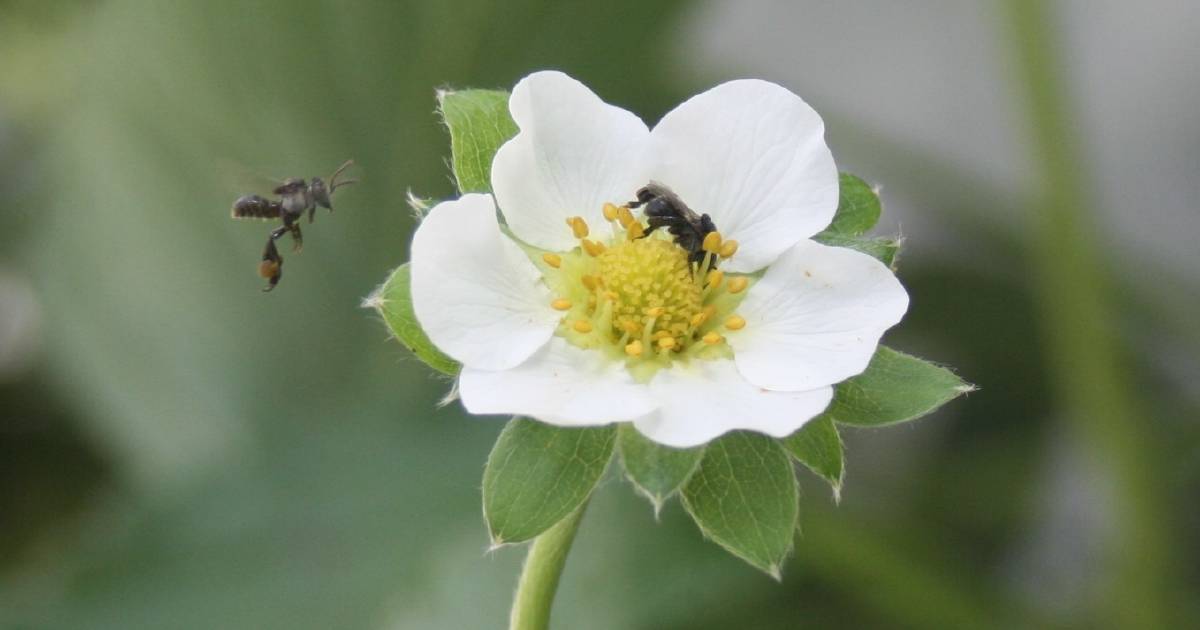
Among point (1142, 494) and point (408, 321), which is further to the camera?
point (1142, 494)

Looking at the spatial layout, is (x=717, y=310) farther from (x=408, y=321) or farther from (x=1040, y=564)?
(x=1040, y=564)

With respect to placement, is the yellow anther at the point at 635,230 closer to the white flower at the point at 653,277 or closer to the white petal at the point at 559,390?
the white flower at the point at 653,277

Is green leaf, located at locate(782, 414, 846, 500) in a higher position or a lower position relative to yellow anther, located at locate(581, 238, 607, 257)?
lower

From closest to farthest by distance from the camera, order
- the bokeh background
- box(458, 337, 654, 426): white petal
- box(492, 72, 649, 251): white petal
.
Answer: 1. box(458, 337, 654, 426): white petal
2. box(492, 72, 649, 251): white petal
3. the bokeh background

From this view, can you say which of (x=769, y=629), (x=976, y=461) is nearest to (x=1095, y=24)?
(x=976, y=461)

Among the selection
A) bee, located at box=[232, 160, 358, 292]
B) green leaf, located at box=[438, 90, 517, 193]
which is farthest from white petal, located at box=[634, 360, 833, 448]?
bee, located at box=[232, 160, 358, 292]

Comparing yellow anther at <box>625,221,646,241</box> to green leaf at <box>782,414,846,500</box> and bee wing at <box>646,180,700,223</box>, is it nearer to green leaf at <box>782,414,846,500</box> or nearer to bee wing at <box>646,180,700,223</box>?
bee wing at <box>646,180,700,223</box>

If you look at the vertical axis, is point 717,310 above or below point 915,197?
above
